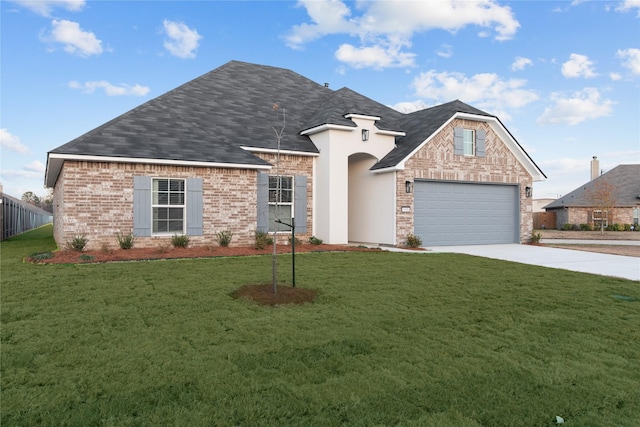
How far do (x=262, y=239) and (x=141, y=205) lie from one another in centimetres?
401

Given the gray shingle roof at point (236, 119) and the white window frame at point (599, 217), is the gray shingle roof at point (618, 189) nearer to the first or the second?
the white window frame at point (599, 217)

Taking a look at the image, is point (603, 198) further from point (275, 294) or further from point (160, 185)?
point (275, 294)

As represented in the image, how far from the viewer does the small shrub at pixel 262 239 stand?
46.2ft

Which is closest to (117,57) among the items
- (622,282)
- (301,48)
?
(301,48)

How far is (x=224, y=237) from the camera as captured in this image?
47.2 feet

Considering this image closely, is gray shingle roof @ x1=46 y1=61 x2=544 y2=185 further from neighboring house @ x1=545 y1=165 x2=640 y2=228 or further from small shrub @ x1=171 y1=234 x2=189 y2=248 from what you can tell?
neighboring house @ x1=545 y1=165 x2=640 y2=228

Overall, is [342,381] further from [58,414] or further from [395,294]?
[395,294]

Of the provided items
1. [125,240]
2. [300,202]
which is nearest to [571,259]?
[300,202]

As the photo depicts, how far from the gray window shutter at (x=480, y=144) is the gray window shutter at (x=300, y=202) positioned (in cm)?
756

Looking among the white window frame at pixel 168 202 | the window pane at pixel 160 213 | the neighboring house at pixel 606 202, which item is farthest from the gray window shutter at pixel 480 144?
the neighboring house at pixel 606 202

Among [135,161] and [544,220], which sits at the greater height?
[135,161]

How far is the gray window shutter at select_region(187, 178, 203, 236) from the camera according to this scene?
14055 millimetres

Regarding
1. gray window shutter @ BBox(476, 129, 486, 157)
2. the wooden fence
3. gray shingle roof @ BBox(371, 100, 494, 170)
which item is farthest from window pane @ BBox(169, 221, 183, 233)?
gray window shutter @ BBox(476, 129, 486, 157)

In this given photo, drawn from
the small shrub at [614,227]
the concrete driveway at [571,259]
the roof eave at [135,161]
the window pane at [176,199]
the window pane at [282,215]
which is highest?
the roof eave at [135,161]
